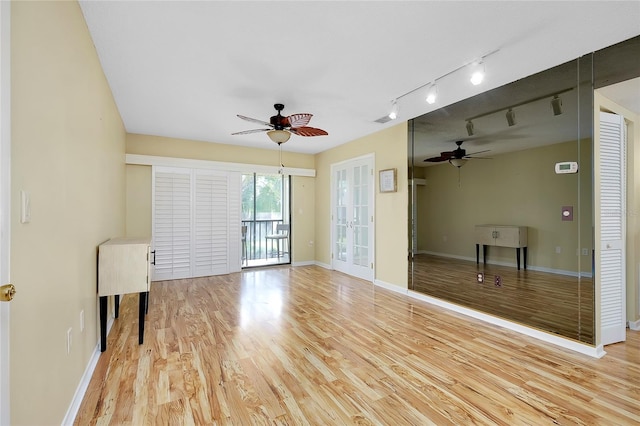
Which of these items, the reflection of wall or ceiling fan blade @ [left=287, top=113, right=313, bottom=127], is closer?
the reflection of wall

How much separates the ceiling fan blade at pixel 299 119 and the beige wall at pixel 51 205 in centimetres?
178

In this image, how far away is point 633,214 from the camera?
119 inches

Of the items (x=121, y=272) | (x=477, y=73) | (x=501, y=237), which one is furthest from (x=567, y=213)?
(x=121, y=272)

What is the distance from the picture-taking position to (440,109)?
3.82m

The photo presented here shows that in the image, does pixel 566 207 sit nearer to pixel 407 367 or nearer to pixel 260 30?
pixel 407 367

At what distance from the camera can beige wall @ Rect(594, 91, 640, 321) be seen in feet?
9.69

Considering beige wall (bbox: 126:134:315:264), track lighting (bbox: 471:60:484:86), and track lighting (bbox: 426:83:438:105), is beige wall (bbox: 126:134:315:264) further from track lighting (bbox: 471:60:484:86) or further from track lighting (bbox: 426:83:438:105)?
track lighting (bbox: 471:60:484:86)

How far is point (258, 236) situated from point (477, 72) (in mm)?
5882

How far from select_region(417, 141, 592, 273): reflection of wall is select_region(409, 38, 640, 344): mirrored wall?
0.01m

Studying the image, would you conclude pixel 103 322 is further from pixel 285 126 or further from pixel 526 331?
pixel 526 331

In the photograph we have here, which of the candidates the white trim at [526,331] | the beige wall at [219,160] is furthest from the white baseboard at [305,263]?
the white trim at [526,331]

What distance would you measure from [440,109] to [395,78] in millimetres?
1161

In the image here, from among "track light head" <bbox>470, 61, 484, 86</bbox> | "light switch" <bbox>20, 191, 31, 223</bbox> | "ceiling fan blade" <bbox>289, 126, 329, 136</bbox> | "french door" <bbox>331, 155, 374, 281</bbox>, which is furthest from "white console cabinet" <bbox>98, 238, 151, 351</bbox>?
"french door" <bbox>331, 155, 374, 281</bbox>

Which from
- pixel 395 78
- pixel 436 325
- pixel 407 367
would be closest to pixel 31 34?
pixel 395 78
